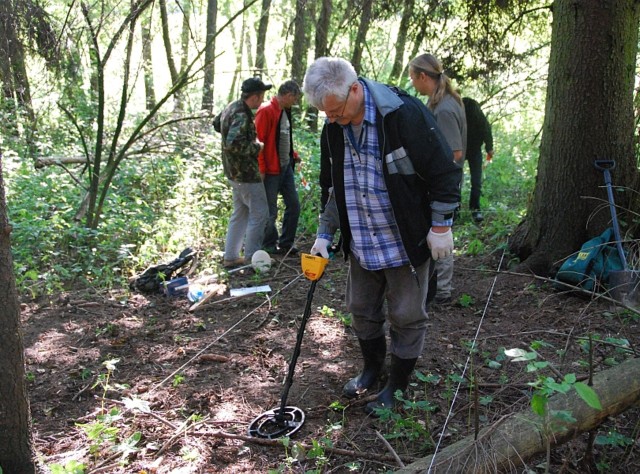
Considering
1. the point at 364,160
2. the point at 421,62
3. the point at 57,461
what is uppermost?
the point at 421,62

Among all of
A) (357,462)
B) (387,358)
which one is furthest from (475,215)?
(357,462)

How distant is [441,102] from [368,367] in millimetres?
2474

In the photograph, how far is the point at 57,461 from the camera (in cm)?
296

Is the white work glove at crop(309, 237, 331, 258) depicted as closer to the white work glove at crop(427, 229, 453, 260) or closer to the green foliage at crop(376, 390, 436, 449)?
the white work glove at crop(427, 229, 453, 260)

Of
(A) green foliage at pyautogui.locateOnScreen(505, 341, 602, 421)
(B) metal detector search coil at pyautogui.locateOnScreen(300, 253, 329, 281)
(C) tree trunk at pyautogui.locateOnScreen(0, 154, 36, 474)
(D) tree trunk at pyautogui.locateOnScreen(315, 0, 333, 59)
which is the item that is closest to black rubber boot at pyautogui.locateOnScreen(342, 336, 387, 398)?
(B) metal detector search coil at pyautogui.locateOnScreen(300, 253, 329, 281)

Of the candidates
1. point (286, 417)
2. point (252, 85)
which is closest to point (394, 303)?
point (286, 417)

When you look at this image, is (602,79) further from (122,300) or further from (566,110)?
(122,300)

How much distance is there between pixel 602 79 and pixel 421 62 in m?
1.52

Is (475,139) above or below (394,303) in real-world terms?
above

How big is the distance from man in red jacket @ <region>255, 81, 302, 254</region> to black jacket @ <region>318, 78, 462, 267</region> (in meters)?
3.49

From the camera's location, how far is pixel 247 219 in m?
6.55

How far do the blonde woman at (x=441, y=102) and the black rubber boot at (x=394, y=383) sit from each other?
5.56ft

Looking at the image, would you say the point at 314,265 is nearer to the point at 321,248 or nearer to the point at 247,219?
the point at 321,248

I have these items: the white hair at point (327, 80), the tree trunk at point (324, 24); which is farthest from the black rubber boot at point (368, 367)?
the tree trunk at point (324, 24)
